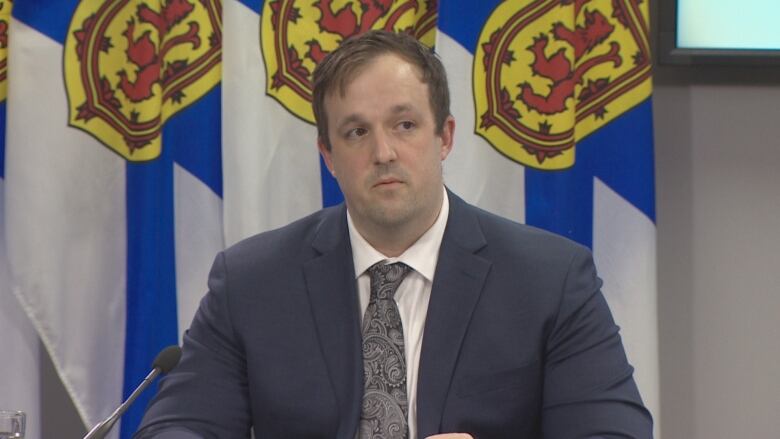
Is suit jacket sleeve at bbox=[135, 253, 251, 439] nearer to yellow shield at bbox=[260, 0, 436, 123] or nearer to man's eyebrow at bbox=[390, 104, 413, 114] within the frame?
man's eyebrow at bbox=[390, 104, 413, 114]

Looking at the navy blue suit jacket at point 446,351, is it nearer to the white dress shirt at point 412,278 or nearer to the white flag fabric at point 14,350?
the white dress shirt at point 412,278

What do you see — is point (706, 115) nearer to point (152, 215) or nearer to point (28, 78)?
point (152, 215)

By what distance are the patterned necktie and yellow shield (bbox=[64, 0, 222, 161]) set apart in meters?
1.12

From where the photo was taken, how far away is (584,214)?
2.99 meters

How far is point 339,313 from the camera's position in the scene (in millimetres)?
2148

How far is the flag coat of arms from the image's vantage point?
116 inches

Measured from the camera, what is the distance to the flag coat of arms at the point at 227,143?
116 inches

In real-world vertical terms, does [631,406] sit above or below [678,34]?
below

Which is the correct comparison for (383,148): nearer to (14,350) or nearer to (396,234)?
(396,234)

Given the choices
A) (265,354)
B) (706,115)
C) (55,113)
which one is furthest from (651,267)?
(55,113)

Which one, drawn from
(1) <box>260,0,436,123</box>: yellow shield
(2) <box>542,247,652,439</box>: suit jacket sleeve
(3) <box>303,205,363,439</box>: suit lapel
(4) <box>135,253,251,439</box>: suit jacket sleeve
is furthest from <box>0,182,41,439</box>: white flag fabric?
(2) <box>542,247,652,439</box>: suit jacket sleeve

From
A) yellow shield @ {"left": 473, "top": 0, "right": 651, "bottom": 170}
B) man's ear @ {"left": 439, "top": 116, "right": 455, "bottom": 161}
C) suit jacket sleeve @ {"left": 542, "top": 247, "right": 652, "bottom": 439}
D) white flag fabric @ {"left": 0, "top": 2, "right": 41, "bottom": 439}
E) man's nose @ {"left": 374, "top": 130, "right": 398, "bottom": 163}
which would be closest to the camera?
suit jacket sleeve @ {"left": 542, "top": 247, "right": 652, "bottom": 439}

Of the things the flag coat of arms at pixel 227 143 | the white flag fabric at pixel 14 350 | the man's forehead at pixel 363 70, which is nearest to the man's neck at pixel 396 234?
the man's forehead at pixel 363 70

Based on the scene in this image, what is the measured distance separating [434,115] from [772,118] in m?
1.40
